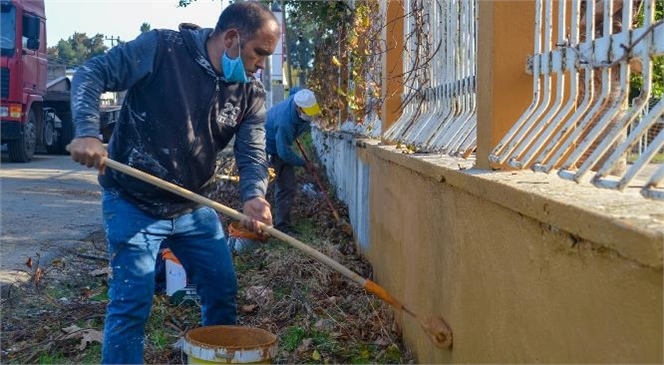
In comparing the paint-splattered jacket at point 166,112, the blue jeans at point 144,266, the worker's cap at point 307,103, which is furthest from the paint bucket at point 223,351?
the worker's cap at point 307,103

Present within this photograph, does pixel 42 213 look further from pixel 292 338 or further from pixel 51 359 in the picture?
pixel 292 338

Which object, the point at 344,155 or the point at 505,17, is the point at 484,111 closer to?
the point at 505,17

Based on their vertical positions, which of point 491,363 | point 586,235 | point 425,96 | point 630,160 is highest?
point 425,96

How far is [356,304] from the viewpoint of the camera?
17.2ft

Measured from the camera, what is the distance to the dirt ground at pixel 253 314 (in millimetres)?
4496

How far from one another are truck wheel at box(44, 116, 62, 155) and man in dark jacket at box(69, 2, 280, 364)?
677 inches

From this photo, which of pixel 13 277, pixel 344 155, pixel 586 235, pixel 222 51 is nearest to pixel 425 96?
pixel 222 51

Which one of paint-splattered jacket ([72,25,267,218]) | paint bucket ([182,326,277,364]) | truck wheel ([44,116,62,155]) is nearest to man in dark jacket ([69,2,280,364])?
paint-splattered jacket ([72,25,267,218])

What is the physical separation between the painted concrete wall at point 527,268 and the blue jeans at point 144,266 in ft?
3.26

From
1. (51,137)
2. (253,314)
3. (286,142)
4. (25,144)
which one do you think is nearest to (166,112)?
(253,314)

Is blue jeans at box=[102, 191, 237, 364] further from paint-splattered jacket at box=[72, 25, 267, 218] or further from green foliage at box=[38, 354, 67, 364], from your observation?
green foliage at box=[38, 354, 67, 364]

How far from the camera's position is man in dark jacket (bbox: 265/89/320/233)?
8.56m

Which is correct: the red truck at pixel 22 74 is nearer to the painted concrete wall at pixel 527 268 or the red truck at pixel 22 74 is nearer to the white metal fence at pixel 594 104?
the painted concrete wall at pixel 527 268

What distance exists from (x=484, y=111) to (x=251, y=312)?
9.05 ft
